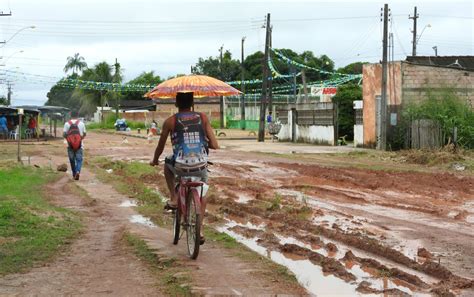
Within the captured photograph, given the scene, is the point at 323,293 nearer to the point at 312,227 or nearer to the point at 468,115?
the point at 312,227

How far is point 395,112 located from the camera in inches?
1281

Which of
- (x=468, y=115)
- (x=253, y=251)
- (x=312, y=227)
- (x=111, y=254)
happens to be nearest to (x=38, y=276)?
(x=111, y=254)

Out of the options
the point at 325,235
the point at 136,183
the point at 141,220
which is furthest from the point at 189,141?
the point at 136,183

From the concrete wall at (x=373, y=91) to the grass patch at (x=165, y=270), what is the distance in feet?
84.7

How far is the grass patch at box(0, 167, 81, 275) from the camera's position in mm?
8016

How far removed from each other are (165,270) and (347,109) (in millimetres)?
35205

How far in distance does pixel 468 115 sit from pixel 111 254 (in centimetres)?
2406

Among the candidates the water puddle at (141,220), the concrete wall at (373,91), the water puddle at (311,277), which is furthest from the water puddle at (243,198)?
the concrete wall at (373,91)

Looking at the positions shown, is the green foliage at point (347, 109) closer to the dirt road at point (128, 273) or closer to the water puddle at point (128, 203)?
the water puddle at point (128, 203)

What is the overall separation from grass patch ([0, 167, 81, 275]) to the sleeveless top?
1.94 metres

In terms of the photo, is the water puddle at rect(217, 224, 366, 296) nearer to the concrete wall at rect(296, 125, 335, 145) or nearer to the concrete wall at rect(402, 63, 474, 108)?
the concrete wall at rect(402, 63, 474, 108)

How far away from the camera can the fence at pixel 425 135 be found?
29.1 meters

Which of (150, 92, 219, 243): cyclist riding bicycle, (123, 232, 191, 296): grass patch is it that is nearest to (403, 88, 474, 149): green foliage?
(123, 232, 191, 296): grass patch

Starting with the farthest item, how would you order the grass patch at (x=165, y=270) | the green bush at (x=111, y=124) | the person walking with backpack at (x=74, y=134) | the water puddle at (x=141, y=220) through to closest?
the green bush at (x=111, y=124), the person walking with backpack at (x=74, y=134), the water puddle at (x=141, y=220), the grass patch at (x=165, y=270)
